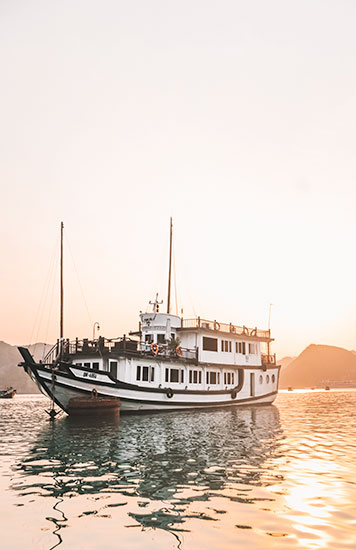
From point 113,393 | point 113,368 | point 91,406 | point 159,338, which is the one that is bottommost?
point 91,406

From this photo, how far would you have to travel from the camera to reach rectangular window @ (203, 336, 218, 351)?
4128 cm

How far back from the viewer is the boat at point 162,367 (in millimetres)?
30375

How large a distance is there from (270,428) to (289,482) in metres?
15.8

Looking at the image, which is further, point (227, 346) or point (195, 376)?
point (227, 346)

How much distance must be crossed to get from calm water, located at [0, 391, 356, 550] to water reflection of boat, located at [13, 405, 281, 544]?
38 mm

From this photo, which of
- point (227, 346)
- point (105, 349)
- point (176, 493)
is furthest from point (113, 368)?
point (176, 493)

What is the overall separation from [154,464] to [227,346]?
29.0 metres

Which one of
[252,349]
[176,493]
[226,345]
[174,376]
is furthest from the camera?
[252,349]

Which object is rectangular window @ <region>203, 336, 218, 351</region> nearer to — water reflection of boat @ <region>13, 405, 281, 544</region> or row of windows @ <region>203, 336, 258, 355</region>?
row of windows @ <region>203, 336, 258, 355</region>

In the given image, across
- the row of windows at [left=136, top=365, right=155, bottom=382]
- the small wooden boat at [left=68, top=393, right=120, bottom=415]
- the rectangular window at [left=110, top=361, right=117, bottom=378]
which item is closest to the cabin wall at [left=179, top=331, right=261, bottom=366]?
the row of windows at [left=136, top=365, right=155, bottom=382]

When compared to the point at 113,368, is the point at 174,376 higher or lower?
lower

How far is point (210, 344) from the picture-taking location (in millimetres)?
41844

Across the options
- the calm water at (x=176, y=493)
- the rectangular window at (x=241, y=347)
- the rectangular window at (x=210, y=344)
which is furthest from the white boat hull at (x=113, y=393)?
the calm water at (x=176, y=493)

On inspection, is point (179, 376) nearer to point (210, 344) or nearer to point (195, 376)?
point (195, 376)
